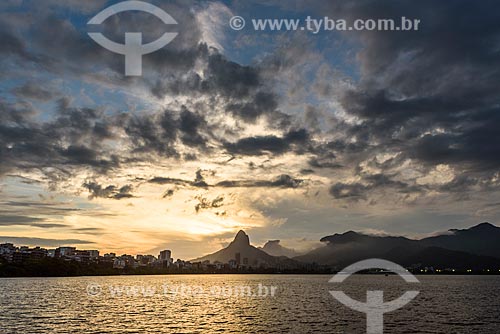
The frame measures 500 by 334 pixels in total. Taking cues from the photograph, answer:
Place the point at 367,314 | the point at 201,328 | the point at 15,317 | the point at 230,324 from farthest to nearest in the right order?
the point at 367,314 → the point at 15,317 → the point at 230,324 → the point at 201,328

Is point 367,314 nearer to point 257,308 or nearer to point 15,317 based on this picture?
point 257,308

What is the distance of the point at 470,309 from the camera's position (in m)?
124

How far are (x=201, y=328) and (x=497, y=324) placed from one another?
62363mm

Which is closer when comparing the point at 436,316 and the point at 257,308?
the point at 436,316

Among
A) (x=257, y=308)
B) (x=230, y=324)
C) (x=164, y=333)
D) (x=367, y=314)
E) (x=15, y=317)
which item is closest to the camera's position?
(x=164, y=333)

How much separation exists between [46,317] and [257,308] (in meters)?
54.9

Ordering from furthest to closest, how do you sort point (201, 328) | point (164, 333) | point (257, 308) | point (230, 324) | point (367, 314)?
point (257, 308)
point (367, 314)
point (230, 324)
point (201, 328)
point (164, 333)

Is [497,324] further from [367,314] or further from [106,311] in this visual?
[106,311]

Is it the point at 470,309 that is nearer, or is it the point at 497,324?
the point at 497,324

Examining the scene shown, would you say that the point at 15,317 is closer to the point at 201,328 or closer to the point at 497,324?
the point at 201,328

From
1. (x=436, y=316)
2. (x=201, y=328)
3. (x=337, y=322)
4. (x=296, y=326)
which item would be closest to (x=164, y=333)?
(x=201, y=328)

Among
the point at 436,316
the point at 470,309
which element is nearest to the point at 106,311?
the point at 436,316

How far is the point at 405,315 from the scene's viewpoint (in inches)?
4166

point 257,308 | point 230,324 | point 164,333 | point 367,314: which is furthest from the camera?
point 257,308
